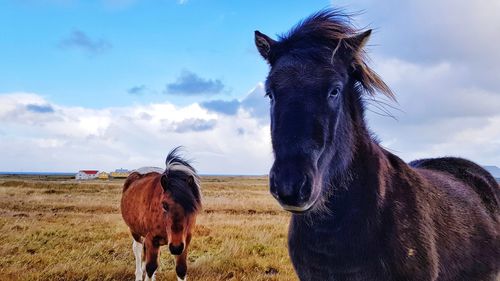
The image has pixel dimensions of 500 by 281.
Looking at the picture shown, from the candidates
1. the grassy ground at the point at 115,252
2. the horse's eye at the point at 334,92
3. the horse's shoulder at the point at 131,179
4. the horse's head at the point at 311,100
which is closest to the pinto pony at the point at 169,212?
the grassy ground at the point at 115,252

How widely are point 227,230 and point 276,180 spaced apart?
11.5m

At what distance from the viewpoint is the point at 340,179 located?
3201mm

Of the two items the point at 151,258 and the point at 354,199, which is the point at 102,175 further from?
the point at 354,199

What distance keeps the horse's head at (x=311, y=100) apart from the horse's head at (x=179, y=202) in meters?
4.48

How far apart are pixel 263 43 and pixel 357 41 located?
81cm

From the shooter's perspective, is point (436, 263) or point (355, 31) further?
point (355, 31)

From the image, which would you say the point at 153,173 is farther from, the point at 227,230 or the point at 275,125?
the point at 275,125

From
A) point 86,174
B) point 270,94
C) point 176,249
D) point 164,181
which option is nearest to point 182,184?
point 164,181

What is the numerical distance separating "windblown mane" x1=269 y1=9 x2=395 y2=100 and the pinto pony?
4590mm

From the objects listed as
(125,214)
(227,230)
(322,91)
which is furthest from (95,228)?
(322,91)

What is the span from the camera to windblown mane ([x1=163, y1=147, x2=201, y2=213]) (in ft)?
25.6

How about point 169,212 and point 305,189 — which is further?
point 169,212

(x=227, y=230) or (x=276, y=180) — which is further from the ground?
(x=276, y=180)

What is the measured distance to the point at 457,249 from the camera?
12.4 feet
